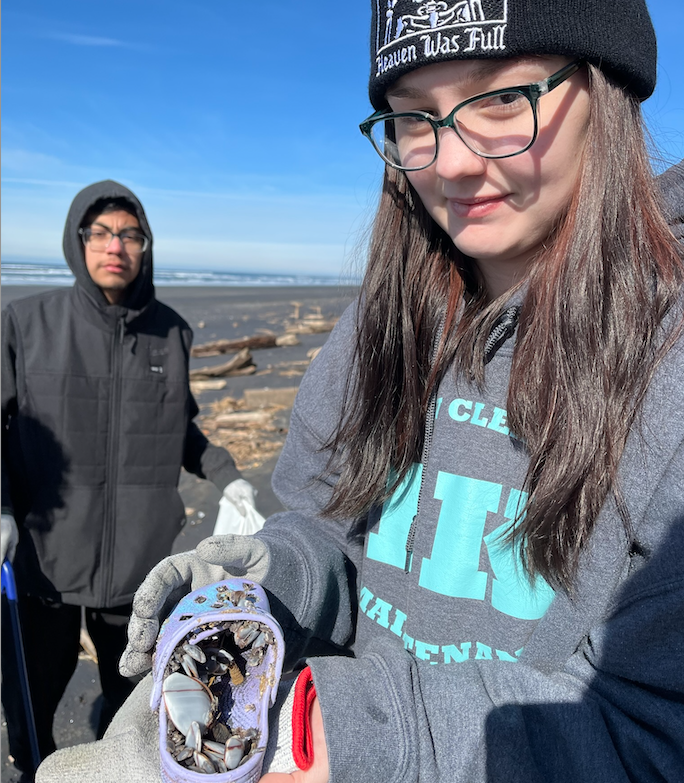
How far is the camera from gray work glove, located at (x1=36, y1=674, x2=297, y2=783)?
4.03 ft

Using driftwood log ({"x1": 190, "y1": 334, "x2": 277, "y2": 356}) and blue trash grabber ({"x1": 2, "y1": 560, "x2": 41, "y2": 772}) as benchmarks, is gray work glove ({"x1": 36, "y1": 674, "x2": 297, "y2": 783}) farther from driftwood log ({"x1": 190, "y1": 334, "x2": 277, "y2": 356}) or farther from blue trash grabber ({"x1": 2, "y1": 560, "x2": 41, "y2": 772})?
driftwood log ({"x1": 190, "y1": 334, "x2": 277, "y2": 356})

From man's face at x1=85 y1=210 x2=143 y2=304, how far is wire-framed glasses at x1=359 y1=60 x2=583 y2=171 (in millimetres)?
2580

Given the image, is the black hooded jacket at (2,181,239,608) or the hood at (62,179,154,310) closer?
the black hooded jacket at (2,181,239,608)

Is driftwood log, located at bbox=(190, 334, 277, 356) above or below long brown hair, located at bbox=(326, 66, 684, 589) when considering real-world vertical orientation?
below

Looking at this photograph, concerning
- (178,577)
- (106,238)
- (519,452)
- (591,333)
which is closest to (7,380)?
(106,238)

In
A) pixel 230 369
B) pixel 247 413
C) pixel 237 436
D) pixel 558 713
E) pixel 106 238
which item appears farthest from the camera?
pixel 230 369

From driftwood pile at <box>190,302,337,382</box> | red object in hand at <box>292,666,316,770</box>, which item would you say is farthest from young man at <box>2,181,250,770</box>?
driftwood pile at <box>190,302,337,382</box>

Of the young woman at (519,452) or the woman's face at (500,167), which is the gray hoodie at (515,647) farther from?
the woman's face at (500,167)

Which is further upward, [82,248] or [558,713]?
[82,248]

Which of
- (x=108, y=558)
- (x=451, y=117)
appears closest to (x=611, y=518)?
(x=451, y=117)

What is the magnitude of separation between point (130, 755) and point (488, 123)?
1.49m

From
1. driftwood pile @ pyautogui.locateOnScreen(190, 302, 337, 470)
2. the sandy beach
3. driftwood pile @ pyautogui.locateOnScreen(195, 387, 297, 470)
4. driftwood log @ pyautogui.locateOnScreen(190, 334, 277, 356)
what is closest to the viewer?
the sandy beach

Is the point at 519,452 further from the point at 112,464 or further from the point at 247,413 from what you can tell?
the point at 247,413

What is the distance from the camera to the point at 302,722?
1.25 metres
